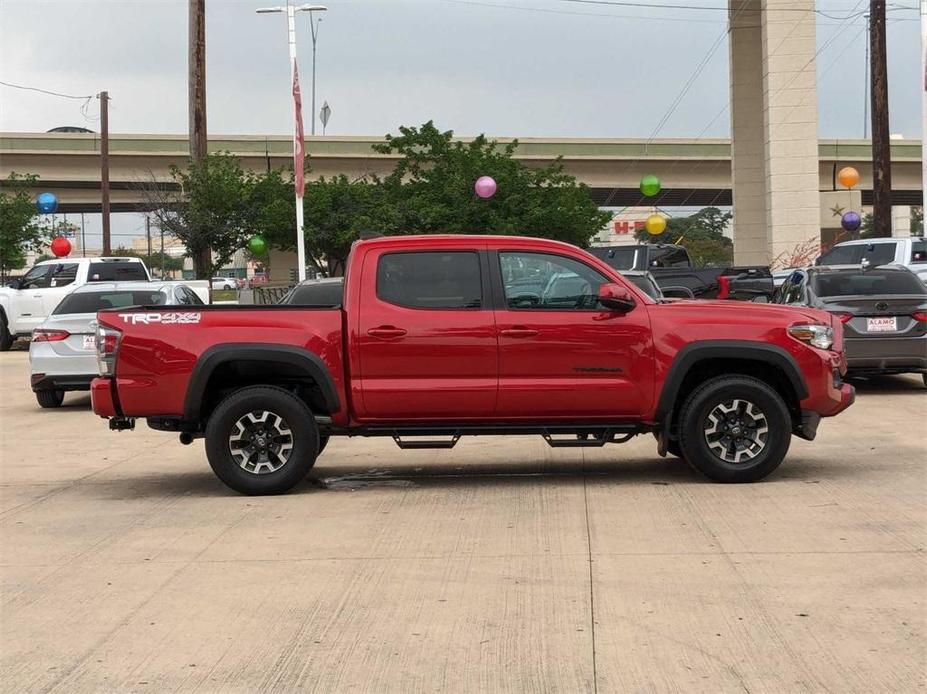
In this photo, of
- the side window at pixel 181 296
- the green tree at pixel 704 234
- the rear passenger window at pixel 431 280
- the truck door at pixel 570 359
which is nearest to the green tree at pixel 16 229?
the side window at pixel 181 296

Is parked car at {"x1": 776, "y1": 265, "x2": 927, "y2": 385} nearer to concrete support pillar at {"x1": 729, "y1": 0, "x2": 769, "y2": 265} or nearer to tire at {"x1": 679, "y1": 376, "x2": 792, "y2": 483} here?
tire at {"x1": 679, "y1": 376, "x2": 792, "y2": 483}

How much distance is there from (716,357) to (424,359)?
2.22 m

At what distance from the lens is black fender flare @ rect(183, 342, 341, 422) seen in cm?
968

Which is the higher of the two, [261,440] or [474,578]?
[261,440]

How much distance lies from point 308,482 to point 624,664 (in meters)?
5.50

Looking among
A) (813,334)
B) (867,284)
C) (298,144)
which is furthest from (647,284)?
(298,144)

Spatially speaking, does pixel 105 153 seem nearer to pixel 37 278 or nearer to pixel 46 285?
pixel 37 278

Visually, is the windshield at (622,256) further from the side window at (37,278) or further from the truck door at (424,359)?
the truck door at (424,359)

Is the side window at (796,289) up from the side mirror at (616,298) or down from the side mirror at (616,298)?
up

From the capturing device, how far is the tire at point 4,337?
29.9 meters

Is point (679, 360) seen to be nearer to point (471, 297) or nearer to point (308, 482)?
point (471, 297)

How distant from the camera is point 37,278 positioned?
29359 mm

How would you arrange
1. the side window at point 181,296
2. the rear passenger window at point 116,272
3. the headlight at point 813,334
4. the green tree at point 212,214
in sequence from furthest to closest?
the green tree at point 212,214
the rear passenger window at point 116,272
the side window at point 181,296
the headlight at point 813,334

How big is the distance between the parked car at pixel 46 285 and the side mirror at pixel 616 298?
1940 cm
